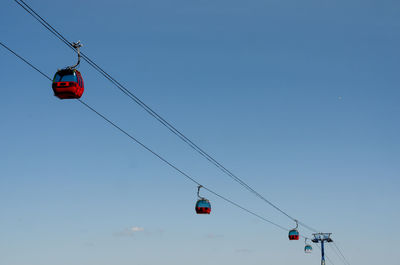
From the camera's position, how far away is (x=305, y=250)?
6391 centimetres

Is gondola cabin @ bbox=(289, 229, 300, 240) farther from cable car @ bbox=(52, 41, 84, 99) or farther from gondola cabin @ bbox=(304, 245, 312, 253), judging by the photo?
cable car @ bbox=(52, 41, 84, 99)

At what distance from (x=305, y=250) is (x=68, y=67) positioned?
5560 cm

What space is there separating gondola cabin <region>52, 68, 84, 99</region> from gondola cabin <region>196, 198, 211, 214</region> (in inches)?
623

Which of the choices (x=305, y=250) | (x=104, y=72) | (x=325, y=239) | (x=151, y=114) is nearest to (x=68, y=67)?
(x=104, y=72)

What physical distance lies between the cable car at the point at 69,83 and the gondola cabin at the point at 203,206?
623 inches

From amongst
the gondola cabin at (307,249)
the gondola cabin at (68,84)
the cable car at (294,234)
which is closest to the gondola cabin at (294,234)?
the cable car at (294,234)

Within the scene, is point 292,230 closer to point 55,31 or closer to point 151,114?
point 151,114

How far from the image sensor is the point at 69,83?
15633 mm

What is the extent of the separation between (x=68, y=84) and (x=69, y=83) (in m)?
0.05

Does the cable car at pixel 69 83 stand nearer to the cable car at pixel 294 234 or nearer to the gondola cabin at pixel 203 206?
the gondola cabin at pixel 203 206

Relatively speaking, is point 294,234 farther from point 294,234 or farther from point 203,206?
point 203,206

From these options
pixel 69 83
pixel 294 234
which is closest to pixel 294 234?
pixel 294 234

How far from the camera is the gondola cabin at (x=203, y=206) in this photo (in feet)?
98.0

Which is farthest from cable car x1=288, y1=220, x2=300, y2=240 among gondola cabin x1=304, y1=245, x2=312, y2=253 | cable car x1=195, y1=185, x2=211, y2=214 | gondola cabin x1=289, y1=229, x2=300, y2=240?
cable car x1=195, y1=185, x2=211, y2=214
